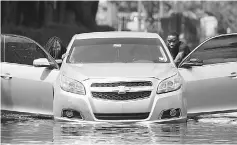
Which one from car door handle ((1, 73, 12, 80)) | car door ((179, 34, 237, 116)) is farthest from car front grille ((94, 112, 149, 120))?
car door handle ((1, 73, 12, 80))

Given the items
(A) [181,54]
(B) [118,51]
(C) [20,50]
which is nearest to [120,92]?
(B) [118,51]

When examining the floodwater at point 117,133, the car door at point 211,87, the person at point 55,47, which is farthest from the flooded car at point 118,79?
the person at point 55,47

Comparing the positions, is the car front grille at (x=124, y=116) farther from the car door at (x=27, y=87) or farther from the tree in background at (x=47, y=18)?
the tree in background at (x=47, y=18)

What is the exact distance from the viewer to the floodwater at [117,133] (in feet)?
35.7

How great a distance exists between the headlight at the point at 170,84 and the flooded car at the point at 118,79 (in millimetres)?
13

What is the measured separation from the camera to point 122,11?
15325 cm

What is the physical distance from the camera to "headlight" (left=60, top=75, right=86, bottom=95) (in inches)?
460

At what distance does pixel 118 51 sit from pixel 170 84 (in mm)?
1471

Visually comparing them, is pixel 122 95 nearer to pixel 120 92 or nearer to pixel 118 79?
pixel 120 92

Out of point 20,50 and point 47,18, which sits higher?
point 20,50

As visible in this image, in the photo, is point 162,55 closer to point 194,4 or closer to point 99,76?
point 99,76

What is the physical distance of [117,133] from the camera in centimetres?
1150

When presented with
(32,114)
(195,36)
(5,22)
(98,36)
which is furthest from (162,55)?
(195,36)

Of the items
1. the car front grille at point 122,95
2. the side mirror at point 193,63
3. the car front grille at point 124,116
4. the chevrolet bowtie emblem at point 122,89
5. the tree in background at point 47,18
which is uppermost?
the side mirror at point 193,63
